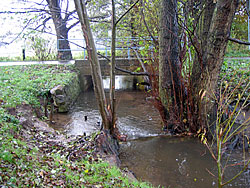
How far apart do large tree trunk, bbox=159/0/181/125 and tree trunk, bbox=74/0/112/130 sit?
1918mm

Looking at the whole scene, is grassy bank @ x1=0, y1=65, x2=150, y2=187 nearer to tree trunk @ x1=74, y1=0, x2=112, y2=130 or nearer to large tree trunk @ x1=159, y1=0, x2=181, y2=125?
tree trunk @ x1=74, y1=0, x2=112, y2=130

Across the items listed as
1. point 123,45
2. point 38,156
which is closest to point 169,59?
point 38,156

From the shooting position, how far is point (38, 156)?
432 cm

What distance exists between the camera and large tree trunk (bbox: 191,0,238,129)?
217 inches

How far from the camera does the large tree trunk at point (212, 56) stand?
18.1 ft

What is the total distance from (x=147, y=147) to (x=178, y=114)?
4.27 feet

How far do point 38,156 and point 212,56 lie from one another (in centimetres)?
443

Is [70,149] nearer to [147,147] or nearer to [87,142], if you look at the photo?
[87,142]

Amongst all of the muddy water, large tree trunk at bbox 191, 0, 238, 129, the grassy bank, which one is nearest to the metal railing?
large tree trunk at bbox 191, 0, 238, 129

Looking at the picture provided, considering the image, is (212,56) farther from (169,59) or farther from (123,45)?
(123,45)

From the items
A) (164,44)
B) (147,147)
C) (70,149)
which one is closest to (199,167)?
(147,147)

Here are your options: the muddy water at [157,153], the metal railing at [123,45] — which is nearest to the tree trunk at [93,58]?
the metal railing at [123,45]

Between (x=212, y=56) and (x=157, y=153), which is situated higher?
(x=212, y=56)

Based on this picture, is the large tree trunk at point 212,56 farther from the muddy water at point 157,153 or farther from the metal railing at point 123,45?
the metal railing at point 123,45
